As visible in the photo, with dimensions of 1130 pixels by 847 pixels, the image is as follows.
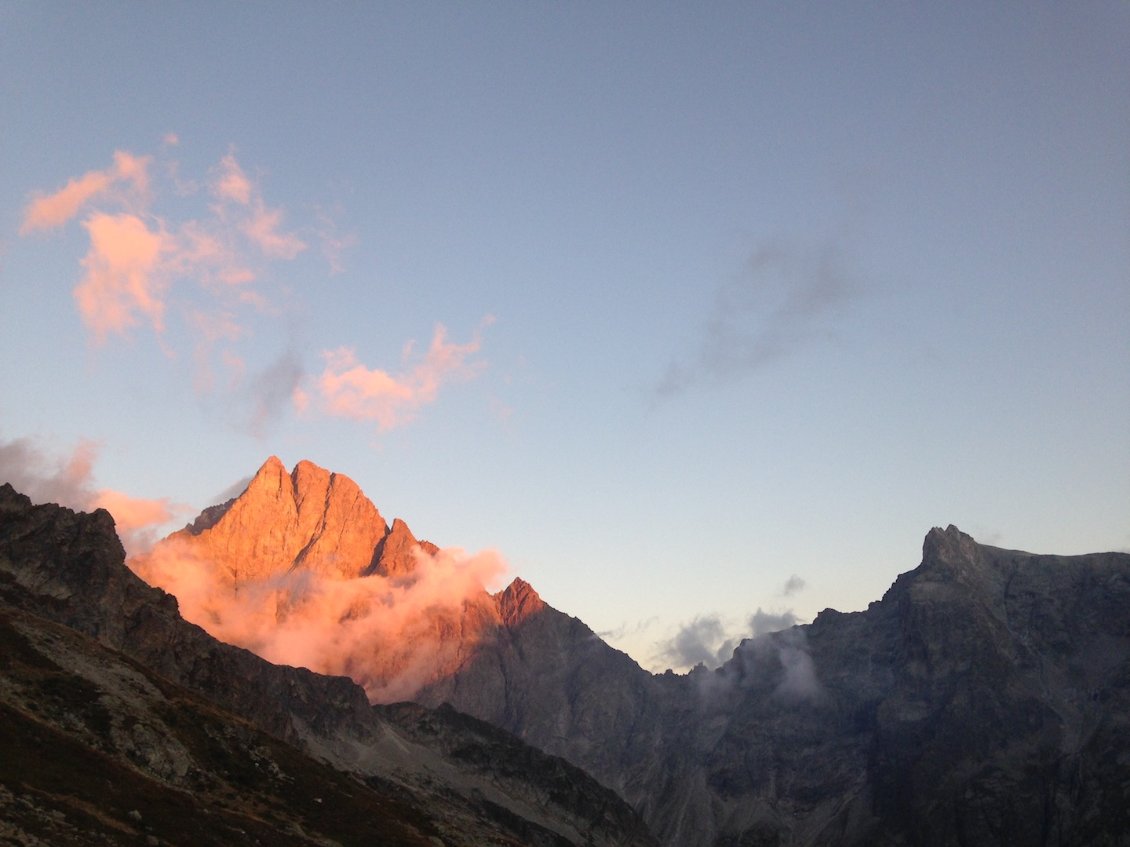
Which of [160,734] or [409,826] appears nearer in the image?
[160,734]

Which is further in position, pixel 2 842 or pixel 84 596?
pixel 84 596

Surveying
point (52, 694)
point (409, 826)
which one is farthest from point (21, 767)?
point (409, 826)

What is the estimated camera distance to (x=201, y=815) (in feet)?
273

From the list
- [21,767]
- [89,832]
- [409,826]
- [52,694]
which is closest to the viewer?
[89,832]

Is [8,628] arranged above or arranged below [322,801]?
above

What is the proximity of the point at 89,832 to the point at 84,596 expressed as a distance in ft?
Answer: 492

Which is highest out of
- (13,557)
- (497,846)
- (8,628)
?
(13,557)

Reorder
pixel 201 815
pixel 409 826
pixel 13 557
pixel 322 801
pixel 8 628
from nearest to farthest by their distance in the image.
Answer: pixel 201 815 < pixel 8 628 < pixel 322 801 < pixel 409 826 < pixel 13 557

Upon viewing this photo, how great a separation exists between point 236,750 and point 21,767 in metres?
45.3

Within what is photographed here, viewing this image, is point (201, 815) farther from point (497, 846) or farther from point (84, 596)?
point (84, 596)

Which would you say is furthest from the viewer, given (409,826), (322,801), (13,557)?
(13,557)

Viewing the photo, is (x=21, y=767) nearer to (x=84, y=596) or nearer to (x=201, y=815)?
(x=201, y=815)

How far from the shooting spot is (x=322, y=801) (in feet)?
393

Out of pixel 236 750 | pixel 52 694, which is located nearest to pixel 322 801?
pixel 236 750
